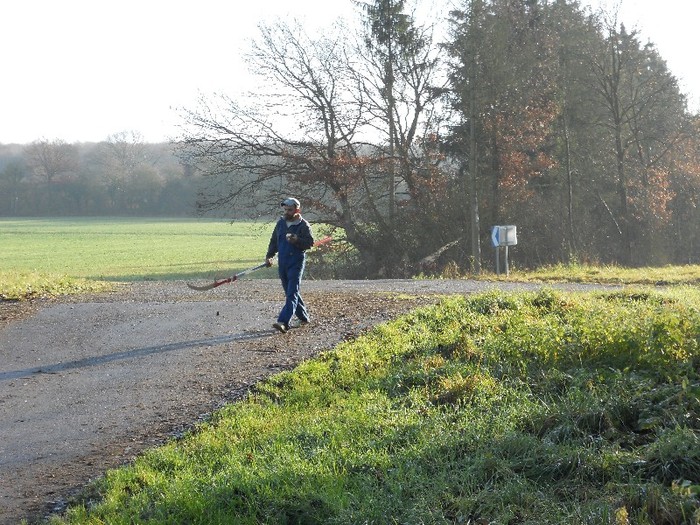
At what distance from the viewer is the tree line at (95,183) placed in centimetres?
8825

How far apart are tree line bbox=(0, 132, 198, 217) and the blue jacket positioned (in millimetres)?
77037

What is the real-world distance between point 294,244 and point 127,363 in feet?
9.21

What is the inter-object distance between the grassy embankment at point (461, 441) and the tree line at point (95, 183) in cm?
8130

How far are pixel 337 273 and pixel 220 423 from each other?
25.8 meters

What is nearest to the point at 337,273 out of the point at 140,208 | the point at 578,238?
the point at 578,238

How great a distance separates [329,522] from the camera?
464 centimetres

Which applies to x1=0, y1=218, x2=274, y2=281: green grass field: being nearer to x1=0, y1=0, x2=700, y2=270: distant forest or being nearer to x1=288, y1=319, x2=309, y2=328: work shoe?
x1=0, y1=0, x2=700, y2=270: distant forest

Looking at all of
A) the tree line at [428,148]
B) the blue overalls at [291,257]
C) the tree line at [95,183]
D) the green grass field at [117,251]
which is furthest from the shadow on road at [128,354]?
the tree line at [95,183]

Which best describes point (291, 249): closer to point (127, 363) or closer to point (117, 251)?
point (127, 363)

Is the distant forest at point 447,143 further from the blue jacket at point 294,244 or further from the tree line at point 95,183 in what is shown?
the tree line at point 95,183

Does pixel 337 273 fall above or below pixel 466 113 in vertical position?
below

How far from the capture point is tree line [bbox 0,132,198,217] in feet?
290

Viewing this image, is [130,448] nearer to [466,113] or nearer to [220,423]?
[220,423]

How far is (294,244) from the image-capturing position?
11.5 meters
